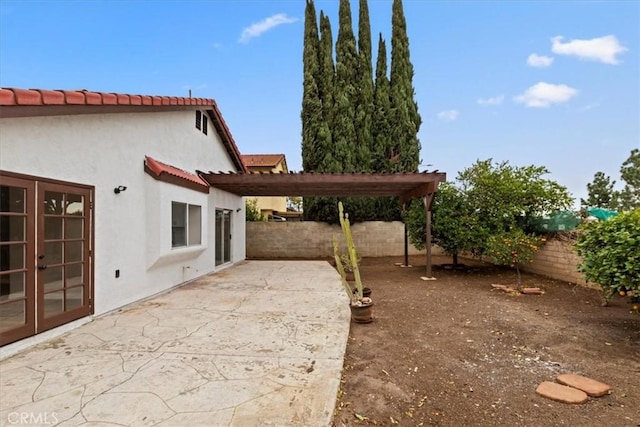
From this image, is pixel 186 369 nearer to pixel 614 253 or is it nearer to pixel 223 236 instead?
pixel 614 253

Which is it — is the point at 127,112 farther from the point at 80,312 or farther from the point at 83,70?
the point at 83,70

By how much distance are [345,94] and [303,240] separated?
901cm

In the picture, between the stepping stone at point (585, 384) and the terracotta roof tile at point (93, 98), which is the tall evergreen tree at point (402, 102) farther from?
the stepping stone at point (585, 384)

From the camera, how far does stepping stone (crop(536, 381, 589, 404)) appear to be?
332 cm

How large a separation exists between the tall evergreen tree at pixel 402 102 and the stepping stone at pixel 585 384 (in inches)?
662

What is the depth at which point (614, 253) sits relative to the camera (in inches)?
193

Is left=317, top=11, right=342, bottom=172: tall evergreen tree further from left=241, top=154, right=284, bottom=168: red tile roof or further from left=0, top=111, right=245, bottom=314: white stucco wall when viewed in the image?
left=0, top=111, right=245, bottom=314: white stucco wall

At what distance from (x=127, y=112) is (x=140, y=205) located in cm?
186

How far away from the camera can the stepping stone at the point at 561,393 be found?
332cm

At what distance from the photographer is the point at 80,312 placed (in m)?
5.42

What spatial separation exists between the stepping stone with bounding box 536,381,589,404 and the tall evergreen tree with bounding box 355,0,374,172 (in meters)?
16.6

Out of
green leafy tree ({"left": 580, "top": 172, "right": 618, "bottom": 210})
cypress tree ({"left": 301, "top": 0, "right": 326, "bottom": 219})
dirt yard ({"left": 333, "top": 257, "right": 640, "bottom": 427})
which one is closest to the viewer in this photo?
dirt yard ({"left": 333, "top": 257, "right": 640, "bottom": 427})

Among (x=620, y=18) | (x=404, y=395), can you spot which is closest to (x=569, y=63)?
(x=620, y=18)
